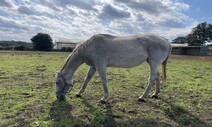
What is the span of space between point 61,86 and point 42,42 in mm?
54442

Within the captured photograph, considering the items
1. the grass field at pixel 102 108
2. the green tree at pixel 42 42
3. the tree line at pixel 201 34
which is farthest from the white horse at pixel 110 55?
the tree line at pixel 201 34

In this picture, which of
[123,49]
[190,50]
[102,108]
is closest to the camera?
[102,108]

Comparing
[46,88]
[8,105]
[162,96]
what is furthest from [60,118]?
[162,96]

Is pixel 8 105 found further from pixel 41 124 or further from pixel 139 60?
pixel 139 60

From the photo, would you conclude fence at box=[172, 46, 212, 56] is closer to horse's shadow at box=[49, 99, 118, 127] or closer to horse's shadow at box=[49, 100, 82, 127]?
horse's shadow at box=[49, 99, 118, 127]

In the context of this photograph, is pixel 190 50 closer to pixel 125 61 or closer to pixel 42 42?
pixel 42 42

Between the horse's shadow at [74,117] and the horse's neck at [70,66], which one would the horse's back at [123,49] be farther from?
the horse's shadow at [74,117]

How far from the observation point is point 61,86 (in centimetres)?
600

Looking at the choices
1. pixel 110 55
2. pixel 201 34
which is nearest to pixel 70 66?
pixel 110 55

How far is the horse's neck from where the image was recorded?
6.10 metres

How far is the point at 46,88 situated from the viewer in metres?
7.66

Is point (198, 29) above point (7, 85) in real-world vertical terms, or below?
above

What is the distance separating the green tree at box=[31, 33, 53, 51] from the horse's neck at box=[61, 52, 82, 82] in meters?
52.4

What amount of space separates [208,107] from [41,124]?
439 centimetres
